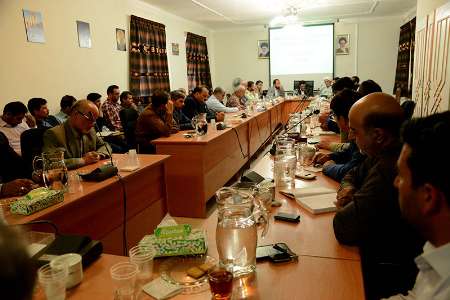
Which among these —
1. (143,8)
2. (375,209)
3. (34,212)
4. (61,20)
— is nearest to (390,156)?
(375,209)

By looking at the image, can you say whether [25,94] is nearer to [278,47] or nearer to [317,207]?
[317,207]

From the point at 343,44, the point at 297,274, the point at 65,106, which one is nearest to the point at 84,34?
the point at 65,106

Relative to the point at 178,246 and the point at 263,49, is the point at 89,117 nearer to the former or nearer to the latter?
the point at 178,246

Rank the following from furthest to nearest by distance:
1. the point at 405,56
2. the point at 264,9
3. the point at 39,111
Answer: the point at 405,56 → the point at 264,9 → the point at 39,111

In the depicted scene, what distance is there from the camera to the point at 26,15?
13.4 ft

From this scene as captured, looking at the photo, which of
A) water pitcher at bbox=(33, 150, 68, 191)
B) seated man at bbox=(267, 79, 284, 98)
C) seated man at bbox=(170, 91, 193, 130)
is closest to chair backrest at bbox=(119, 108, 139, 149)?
seated man at bbox=(170, 91, 193, 130)

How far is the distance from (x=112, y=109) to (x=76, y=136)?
290 cm

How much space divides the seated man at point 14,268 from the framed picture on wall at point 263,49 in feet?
33.8

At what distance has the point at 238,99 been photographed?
7543 millimetres

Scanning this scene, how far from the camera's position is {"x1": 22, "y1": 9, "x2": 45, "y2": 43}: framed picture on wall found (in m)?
4.11

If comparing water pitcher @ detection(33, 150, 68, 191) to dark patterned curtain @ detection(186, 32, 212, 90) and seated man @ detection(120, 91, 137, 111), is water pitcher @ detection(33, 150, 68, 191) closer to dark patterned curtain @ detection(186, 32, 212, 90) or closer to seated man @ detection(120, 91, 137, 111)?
seated man @ detection(120, 91, 137, 111)

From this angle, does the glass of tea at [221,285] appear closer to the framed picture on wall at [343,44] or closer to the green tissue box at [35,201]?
the green tissue box at [35,201]

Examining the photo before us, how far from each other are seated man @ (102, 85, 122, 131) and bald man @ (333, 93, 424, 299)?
4510 mm

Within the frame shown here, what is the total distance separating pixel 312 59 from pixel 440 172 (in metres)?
9.57
